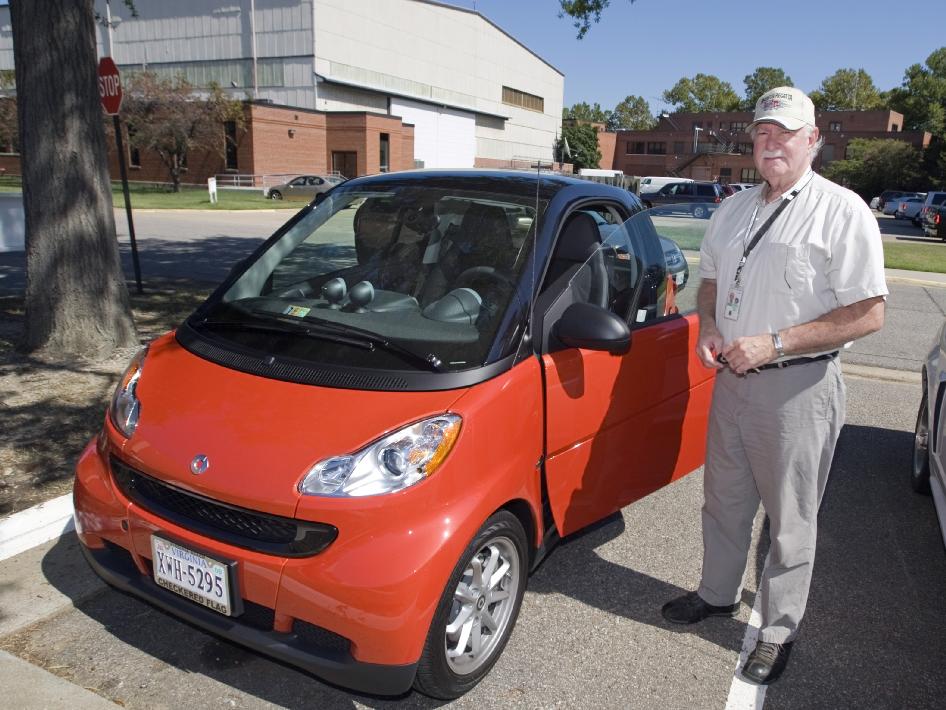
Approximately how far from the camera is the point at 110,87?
27.3 feet

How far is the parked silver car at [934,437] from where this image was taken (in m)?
3.59

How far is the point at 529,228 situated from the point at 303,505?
1548 mm

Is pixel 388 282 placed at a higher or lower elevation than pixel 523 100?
lower

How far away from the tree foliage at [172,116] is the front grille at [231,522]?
41417 millimetres

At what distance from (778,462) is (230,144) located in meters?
46.8

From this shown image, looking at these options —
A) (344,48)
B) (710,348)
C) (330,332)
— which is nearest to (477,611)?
(330,332)

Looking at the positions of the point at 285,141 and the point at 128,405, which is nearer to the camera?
the point at 128,405

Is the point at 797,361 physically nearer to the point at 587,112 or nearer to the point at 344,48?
the point at 344,48

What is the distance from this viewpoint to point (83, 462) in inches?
112

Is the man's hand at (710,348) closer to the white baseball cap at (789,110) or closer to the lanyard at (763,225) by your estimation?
the lanyard at (763,225)

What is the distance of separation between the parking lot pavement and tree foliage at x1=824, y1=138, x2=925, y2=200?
7145cm

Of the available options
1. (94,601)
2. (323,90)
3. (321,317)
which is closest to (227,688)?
(94,601)

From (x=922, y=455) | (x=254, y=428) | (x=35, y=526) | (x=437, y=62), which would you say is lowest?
(x=35, y=526)

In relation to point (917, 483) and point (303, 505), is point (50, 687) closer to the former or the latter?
point (303, 505)
